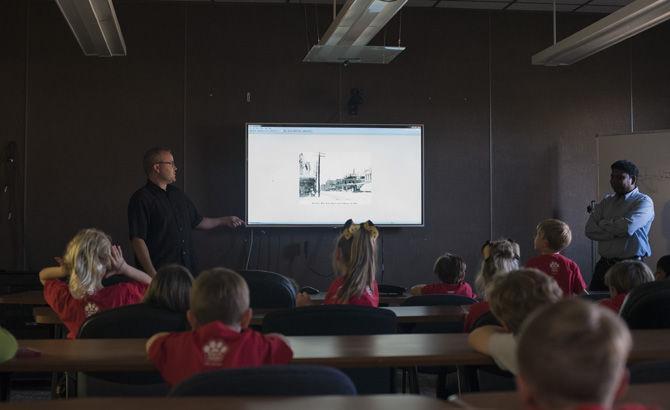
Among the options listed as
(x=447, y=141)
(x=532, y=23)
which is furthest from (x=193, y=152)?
(x=532, y=23)

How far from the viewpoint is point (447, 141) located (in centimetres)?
799

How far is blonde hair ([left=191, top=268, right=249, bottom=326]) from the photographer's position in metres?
2.39

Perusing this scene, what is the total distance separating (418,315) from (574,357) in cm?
251

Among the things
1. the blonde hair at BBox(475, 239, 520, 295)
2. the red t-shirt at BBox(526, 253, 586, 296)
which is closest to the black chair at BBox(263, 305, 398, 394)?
the blonde hair at BBox(475, 239, 520, 295)

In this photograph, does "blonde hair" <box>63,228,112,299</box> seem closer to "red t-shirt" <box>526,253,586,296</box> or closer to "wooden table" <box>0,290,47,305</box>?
"wooden table" <box>0,290,47,305</box>

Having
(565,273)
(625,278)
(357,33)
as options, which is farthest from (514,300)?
(357,33)

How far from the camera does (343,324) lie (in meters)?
3.13

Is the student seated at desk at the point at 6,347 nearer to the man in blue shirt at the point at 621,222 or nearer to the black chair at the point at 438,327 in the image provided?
the black chair at the point at 438,327

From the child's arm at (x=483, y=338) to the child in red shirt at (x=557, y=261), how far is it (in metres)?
2.13

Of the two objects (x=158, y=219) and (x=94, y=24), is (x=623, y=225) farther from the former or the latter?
(x=94, y=24)

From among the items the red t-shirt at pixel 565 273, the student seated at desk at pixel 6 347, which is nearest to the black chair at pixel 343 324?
the student seated at desk at pixel 6 347

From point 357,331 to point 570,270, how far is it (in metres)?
1.97

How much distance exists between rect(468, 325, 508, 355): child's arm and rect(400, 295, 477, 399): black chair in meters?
0.90

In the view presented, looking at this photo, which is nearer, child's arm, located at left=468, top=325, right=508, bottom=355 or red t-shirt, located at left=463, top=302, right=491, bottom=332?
child's arm, located at left=468, top=325, right=508, bottom=355
